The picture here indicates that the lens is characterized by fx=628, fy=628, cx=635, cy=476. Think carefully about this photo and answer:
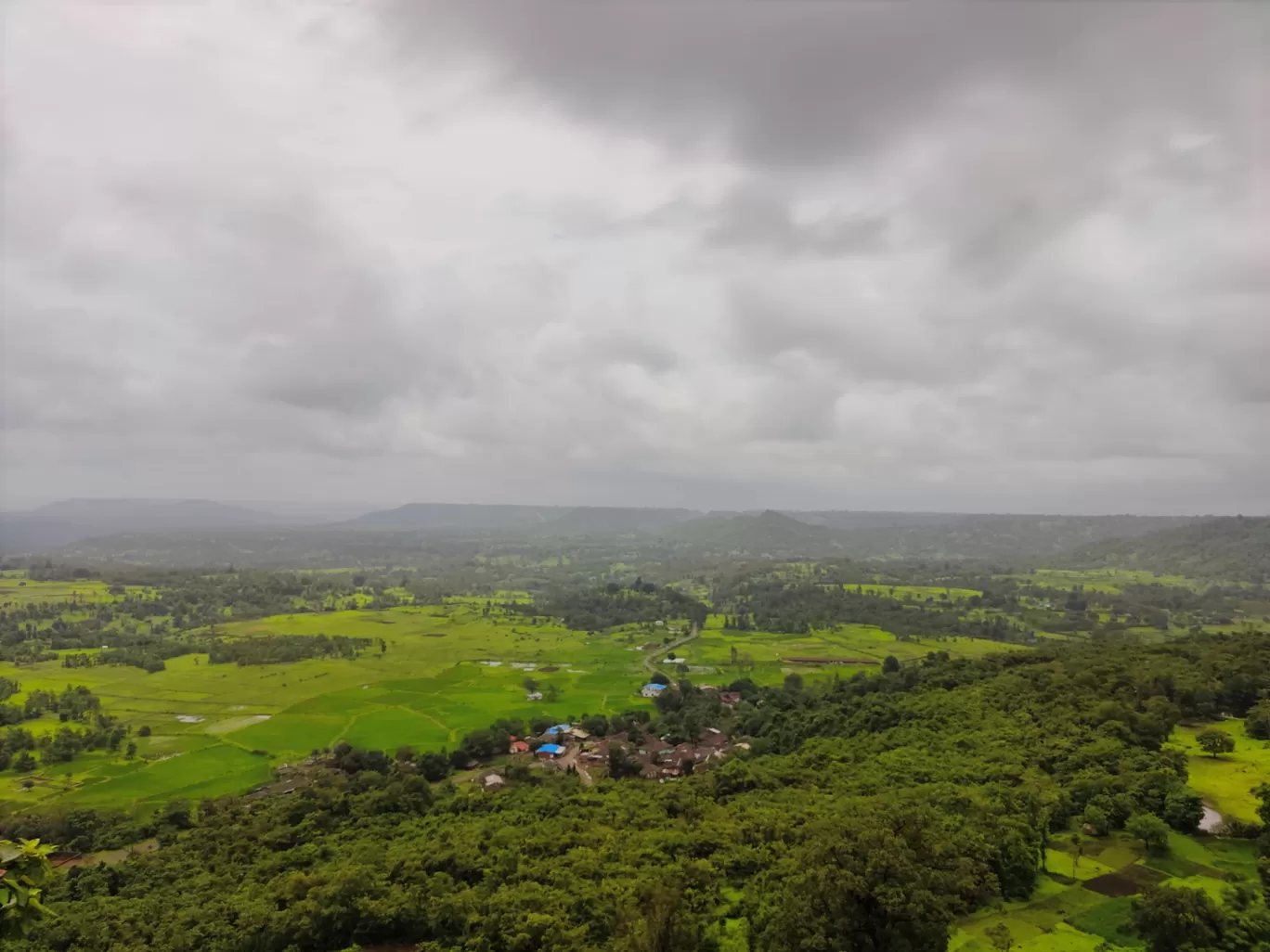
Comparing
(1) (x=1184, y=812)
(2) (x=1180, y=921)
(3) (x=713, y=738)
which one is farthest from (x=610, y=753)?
(2) (x=1180, y=921)

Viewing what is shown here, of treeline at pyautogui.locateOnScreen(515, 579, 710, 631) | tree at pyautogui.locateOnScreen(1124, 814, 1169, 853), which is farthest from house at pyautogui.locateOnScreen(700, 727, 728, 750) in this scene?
treeline at pyautogui.locateOnScreen(515, 579, 710, 631)

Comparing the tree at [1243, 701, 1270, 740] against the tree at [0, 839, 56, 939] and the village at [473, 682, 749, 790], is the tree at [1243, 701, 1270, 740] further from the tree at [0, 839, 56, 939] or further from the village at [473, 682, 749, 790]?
the tree at [0, 839, 56, 939]

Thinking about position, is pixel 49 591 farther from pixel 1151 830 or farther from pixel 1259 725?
pixel 1259 725

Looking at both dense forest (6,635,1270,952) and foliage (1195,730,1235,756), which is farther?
foliage (1195,730,1235,756)

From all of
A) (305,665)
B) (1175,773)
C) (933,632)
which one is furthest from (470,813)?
(933,632)

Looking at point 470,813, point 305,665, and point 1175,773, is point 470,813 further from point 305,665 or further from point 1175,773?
point 305,665

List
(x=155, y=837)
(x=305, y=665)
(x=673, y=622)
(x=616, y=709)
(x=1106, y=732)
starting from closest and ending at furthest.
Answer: (x=1106, y=732) → (x=155, y=837) → (x=616, y=709) → (x=305, y=665) → (x=673, y=622)
